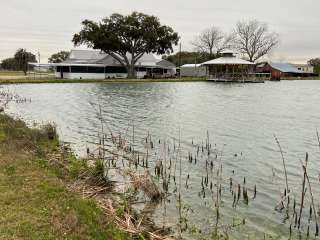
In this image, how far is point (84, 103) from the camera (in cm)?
3381

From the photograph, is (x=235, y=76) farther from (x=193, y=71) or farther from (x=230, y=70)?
(x=193, y=71)

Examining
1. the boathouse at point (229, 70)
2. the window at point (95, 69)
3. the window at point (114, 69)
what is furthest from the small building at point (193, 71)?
the window at point (95, 69)

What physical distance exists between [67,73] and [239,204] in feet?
233

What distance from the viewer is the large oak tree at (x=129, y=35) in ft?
240

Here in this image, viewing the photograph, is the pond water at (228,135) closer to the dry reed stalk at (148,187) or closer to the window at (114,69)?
the dry reed stalk at (148,187)

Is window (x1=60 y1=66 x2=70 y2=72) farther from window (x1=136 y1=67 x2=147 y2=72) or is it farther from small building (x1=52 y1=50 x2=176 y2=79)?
window (x1=136 y1=67 x2=147 y2=72)

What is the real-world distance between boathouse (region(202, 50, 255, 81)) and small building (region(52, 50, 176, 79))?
10.1m

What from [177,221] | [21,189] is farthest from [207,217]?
[21,189]

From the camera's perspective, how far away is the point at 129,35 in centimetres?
7419

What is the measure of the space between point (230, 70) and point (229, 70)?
199 millimetres

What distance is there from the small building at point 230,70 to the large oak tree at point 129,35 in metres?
8.61

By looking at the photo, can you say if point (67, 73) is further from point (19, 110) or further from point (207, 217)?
point (207, 217)

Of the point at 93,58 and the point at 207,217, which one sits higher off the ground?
the point at 93,58

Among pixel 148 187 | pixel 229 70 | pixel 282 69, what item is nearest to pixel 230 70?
pixel 229 70
